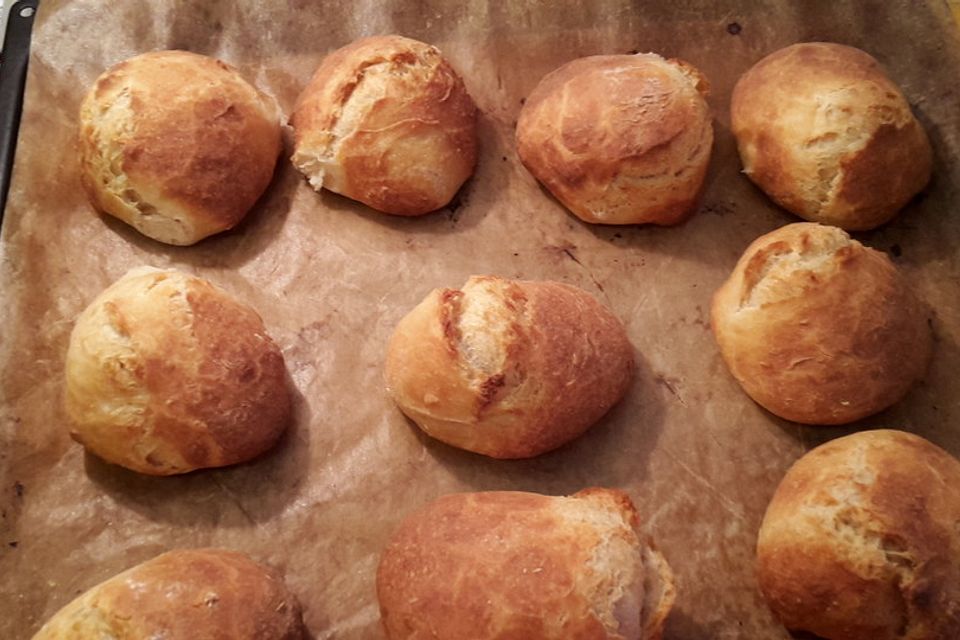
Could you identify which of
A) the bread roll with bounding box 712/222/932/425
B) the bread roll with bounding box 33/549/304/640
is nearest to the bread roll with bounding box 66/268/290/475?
the bread roll with bounding box 33/549/304/640

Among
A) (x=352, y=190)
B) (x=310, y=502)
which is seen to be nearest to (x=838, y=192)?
(x=352, y=190)

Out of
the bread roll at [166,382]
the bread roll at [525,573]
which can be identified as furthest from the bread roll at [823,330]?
the bread roll at [166,382]

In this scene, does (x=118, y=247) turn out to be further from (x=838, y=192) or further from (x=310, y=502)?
(x=838, y=192)

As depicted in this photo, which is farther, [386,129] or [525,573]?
[386,129]

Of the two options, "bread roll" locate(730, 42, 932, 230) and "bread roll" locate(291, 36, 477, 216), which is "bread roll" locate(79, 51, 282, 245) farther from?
"bread roll" locate(730, 42, 932, 230)

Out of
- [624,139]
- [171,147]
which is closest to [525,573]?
[624,139]

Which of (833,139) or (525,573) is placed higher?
(833,139)

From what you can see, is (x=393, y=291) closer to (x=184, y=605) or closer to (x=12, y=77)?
(x=184, y=605)

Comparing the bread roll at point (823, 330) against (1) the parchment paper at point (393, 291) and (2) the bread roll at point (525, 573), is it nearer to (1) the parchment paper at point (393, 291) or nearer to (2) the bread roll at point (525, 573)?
(1) the parchment paper at point (393, 291)
